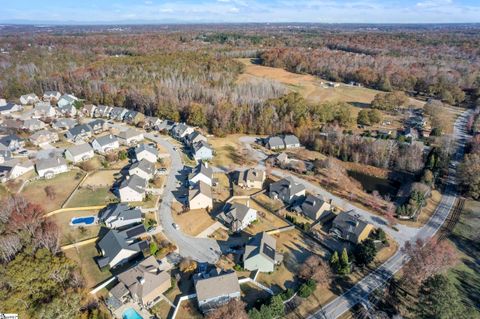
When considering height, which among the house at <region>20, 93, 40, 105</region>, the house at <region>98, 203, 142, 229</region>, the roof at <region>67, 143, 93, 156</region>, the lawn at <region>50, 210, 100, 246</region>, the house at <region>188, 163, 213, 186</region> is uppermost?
the house at <region>20, 93, 40, 105</region>

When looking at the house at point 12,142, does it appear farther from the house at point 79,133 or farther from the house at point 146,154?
the house at point 146,154

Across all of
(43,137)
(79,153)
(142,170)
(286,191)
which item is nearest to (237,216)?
Result: (286,191)

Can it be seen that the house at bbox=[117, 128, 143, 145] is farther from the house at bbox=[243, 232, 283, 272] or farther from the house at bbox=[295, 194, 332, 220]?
the house at bbox=[243, 232, 283, 272]

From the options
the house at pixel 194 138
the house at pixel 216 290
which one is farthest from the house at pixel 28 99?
the house at pixel 216 290

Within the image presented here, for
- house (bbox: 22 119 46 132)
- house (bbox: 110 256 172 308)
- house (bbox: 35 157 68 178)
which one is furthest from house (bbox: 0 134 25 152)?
house (bbox: 110 256 172 308)

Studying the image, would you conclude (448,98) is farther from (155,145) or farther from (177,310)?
→ (177,310)

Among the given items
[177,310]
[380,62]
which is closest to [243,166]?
[177,310]
